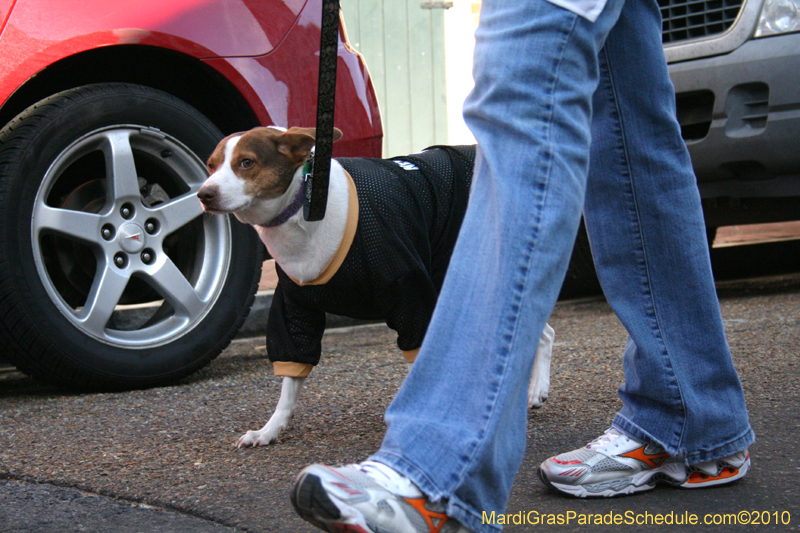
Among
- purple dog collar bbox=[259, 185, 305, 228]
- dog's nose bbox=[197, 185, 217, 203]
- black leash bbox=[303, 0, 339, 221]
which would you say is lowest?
purple dog collar bbox=[259, 185, 305, 228]

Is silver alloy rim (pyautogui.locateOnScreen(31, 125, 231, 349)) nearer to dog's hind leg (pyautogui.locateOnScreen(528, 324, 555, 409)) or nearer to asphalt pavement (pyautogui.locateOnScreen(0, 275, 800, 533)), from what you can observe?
asphalt pavement (pyautogui.locateOnScreen(0, 275, 800, 533))

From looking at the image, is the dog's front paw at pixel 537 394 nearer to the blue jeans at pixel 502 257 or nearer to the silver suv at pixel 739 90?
the blue jeans at pixel 502 257

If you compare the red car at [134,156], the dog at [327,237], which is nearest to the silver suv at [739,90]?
the red car at [134,156]

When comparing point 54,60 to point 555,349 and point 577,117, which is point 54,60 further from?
point 555,349

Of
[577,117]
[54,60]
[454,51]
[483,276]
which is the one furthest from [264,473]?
[454,51]

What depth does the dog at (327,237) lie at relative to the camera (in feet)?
7.15

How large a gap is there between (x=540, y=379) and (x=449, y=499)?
4.61 feet

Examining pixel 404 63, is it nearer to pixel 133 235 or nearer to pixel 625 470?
pixel 133 235

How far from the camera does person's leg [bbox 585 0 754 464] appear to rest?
1660mm

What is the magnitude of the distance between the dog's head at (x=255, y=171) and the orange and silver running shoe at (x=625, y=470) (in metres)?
1.10

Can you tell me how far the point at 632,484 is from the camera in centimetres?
172

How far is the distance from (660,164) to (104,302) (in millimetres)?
1956

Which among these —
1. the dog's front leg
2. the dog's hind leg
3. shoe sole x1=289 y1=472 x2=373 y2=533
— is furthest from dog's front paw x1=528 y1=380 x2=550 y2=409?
shoe sole x1=289 y1=472 x2=373 y2=533

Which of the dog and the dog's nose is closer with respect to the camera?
the dog
